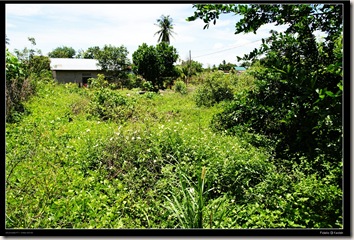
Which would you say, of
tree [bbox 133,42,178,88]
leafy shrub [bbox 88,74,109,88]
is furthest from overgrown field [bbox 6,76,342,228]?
tree [bbox 133,42,178,88]

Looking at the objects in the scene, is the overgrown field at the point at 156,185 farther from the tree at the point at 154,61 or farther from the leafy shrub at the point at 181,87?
the tree at the point at 154,61

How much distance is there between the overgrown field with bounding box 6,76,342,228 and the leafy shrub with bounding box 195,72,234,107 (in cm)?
513

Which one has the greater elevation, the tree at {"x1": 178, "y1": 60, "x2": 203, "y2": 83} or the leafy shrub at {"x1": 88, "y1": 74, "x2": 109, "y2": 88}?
the tree at {"x1": 178, "y1": 60, "x2": 203, "y2": 83}

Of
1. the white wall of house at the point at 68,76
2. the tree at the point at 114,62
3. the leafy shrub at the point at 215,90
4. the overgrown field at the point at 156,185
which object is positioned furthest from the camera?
the tree at the point at 114,62

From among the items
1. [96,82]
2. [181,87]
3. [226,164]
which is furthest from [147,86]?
[226,164]

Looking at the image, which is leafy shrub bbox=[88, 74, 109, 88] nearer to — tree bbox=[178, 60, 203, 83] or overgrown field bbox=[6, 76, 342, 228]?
overgrown field bbox=[6, 76, 342, 228]

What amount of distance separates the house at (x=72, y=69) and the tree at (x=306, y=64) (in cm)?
744

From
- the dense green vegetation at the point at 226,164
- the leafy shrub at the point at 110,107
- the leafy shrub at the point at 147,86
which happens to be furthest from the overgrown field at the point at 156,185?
the leafy shrub at the point at 147,86

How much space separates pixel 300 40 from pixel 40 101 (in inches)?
248

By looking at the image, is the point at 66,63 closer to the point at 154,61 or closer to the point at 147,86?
the point at 147,86

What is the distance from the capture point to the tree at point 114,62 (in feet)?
46.3

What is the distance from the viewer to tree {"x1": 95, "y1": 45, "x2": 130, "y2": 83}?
555 inches

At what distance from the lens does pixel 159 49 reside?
16906 mm

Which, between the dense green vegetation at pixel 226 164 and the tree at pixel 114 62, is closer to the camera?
the dense green vegetation at pixel 226 164
